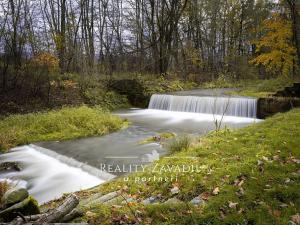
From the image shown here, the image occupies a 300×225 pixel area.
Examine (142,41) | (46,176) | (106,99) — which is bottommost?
(46,176)

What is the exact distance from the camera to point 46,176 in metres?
7.47

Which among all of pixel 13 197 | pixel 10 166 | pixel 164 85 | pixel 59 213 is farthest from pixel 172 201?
pixel 164 85

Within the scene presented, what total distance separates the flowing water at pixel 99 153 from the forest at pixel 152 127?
4 centimetres

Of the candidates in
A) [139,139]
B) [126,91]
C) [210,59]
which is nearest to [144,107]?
[126,91]

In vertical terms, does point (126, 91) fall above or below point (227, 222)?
above

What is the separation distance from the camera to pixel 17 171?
25.6ft

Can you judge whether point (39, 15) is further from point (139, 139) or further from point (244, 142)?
point (244, 142)

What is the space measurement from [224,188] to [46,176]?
15.4 ft

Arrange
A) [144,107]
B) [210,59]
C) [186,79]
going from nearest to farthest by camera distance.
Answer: [144,107], [186,79], [210,59]

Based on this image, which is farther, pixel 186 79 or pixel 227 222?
pixel 186 79

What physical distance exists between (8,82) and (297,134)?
500 inches

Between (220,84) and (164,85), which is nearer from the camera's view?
(164,85)

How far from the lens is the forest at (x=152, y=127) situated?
4.09m

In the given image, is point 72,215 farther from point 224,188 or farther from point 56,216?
point 224,188
